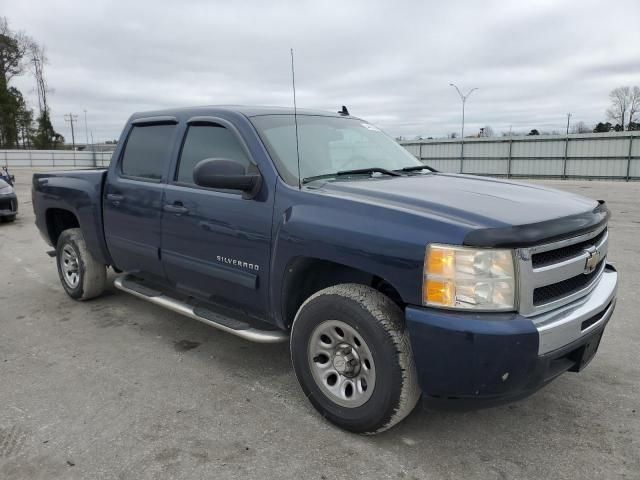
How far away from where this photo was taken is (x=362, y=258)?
8.70 ft

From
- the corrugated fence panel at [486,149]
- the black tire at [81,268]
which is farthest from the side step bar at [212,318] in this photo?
the corrugated fence panel at [486,149]

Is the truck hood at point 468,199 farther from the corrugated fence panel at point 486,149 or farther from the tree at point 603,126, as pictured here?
the tree at point 603,126

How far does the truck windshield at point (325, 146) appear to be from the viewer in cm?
339

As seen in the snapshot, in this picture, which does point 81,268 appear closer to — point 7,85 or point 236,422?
point 236,422

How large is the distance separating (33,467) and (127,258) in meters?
2.13

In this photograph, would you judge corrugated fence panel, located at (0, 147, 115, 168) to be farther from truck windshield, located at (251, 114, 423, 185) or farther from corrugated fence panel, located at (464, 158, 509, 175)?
truck windshield, located at (251, 114, 423, 185)

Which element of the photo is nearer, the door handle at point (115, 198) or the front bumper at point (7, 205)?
the door handle at point (115, 198)

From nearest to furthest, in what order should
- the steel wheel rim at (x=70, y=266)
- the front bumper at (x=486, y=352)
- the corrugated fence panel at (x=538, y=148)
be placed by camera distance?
the front bumper at (x=486, y=352)
the steel wheel rim at (x=70, y=266)
the corrugated fence panel at (x=538, y=148)

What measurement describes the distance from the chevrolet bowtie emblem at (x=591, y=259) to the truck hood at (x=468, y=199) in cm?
21

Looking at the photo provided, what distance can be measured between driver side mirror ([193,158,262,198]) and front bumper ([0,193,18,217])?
9608 mm

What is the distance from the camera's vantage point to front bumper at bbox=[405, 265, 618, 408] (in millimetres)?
2336

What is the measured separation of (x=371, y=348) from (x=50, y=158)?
49218mm

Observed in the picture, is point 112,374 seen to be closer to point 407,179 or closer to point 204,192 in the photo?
point 204,192

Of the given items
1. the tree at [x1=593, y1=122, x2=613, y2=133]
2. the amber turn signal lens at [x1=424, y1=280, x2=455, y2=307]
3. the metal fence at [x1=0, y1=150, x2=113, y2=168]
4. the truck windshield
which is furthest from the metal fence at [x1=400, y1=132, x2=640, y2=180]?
the tree at [x1=593, y1=122, x2=613, y2=133]
